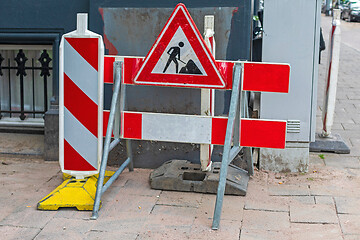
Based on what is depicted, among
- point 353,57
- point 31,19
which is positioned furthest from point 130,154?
point 353,57

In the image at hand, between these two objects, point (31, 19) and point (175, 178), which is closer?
point (175, 178)

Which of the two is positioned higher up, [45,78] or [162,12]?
[162,12]

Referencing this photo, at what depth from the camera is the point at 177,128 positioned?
4625mm

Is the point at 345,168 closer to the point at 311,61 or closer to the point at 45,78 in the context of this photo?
the point at 311,61

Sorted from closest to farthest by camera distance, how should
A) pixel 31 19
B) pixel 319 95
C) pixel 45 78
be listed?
pixel 31 19 < pixel 45 78 < pixel 319 95

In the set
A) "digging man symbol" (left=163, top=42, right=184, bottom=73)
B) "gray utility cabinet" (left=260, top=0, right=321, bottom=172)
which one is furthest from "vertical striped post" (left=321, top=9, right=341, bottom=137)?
"digging man symbol" (left=163, top=42, right=184, bottom=73)

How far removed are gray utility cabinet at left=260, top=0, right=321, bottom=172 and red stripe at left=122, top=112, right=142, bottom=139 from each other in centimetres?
144

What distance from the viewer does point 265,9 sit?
5473 millimetres

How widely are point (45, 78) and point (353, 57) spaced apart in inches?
479

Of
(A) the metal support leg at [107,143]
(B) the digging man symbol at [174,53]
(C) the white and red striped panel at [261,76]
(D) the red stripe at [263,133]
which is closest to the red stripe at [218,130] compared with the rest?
(D) the red stripe at [263,133]

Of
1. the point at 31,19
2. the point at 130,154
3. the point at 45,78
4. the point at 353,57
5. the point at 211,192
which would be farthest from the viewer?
the point at 353,57

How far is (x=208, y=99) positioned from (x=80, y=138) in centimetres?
112

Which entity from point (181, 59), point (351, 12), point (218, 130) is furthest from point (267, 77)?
point (351, 12)

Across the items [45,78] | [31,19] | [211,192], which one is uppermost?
[31,19]
